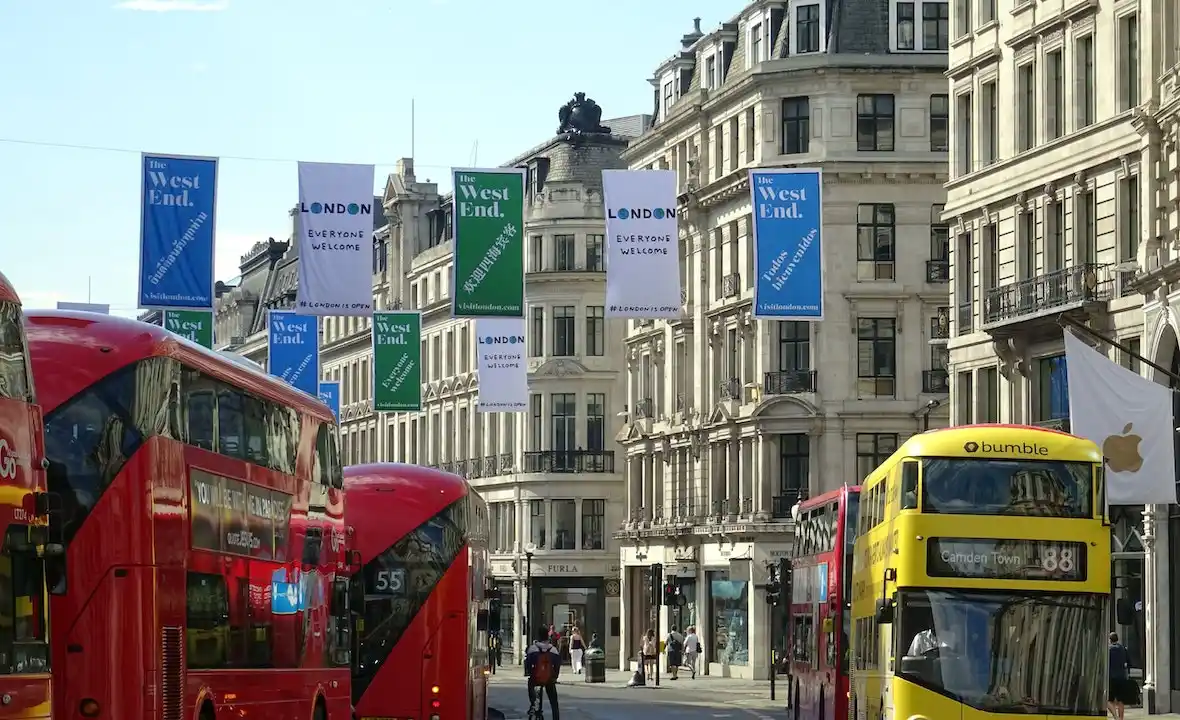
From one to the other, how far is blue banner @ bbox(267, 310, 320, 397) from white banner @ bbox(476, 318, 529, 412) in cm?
426

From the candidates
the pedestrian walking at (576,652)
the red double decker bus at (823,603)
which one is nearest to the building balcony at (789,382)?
the pedestrian walking at (576,652)

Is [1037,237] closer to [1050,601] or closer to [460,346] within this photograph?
[1050,601]

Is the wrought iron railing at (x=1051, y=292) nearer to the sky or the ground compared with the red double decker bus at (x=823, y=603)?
nearer to the sky

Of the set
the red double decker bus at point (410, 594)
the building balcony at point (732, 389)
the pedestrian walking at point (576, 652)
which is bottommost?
the pedestrian walking at point (576, 652)

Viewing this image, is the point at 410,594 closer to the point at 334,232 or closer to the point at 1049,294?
the point at 334,232

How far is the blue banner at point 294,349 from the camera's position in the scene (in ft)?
187

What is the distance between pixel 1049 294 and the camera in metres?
51.3

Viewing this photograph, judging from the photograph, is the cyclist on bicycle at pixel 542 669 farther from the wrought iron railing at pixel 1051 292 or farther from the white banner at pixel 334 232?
the wrought iron railing at pixel 1051 292

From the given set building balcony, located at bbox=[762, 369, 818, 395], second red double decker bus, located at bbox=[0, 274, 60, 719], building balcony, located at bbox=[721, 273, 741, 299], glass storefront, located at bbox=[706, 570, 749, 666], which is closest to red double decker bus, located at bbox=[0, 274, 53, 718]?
second red double decker bus, located at bbox=[0, 274, 60, 719]

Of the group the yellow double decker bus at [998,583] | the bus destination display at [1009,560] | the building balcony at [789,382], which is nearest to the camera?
the yellow double decker bus at [998,583]

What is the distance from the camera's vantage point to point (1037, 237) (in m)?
52.8

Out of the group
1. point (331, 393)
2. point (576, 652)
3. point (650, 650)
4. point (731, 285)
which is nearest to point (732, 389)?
Answer: point (731, 285)

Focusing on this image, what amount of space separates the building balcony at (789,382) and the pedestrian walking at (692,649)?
8754 millimetres

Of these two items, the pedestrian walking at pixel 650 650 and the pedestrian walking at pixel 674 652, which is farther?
the pedestrian walking at pixel 674 652
